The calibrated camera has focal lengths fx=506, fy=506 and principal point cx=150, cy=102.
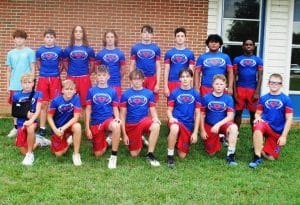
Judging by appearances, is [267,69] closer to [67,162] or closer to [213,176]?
[213,176]

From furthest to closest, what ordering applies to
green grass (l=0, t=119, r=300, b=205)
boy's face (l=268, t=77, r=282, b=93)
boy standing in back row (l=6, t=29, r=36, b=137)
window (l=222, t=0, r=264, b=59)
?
window (l=222, t=0, r=264, b=59), boy standing in back row (l=6, t=29, r=36, b=137), boy's face (l=268, t=77, r=282, b=93), green grass (l=0, t=119, r=300, b=205)

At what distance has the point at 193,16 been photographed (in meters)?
10.1

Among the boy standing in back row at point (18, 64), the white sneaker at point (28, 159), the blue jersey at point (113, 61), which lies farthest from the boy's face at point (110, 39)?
the white sneaker at point (28, 159)

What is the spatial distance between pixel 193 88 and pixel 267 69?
3247 mm

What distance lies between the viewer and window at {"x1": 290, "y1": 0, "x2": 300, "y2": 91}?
33.9 ft

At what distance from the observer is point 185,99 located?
738cm

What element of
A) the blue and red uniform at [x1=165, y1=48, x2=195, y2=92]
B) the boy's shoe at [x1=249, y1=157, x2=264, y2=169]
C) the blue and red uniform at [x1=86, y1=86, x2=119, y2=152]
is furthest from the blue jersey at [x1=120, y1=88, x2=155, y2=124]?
the boy's shoe at [x1=249, y1=157, x2=264, y2=169]

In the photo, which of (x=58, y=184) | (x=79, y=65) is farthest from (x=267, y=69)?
(x=58, y=184)

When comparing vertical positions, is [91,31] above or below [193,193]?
above

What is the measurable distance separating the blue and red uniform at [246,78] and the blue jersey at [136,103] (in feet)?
5.94

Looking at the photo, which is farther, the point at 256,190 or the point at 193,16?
the point at 193,16

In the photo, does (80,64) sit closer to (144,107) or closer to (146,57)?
(146,57)

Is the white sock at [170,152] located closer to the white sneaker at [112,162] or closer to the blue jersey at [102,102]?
the white sneaker at [112,162]

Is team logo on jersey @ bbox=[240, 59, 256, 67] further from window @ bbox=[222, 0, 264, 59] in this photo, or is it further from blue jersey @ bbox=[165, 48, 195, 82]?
window @ bbox=[222, 0, 264, 59]
